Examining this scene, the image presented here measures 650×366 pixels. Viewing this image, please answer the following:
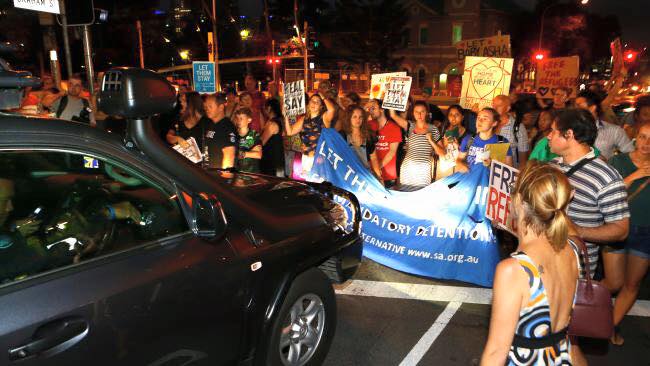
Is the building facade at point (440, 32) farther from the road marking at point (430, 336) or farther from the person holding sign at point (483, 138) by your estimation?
the road marking at point (430, 336)

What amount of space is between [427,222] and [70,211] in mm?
3700

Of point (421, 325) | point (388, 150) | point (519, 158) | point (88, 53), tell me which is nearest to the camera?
point (421, 325)

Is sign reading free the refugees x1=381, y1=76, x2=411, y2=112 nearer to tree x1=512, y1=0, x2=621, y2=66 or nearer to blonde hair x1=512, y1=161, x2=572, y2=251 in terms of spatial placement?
blonde hair x1=512, y1=161, x2=572, y2=251

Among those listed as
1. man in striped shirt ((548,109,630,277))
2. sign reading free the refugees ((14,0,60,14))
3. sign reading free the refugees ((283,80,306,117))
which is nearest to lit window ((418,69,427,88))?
sign reading free the refugees ((283,80,306,117))

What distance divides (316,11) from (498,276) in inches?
2899

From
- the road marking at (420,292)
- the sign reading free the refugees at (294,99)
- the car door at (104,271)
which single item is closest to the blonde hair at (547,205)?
the car door at (104,271)

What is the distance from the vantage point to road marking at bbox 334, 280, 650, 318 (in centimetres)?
467

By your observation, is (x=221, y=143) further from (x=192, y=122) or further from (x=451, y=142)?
(x=451, y=142)

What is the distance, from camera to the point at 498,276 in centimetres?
187

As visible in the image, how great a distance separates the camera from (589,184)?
10.5ft

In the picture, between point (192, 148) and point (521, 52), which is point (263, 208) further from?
point (521, 52)

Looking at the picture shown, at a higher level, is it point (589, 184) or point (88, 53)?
point (88, 53)

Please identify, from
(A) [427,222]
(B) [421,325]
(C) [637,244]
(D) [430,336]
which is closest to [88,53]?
(A) [427,222]

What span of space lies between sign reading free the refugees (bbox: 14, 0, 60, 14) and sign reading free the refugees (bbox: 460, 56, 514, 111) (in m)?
6.35
